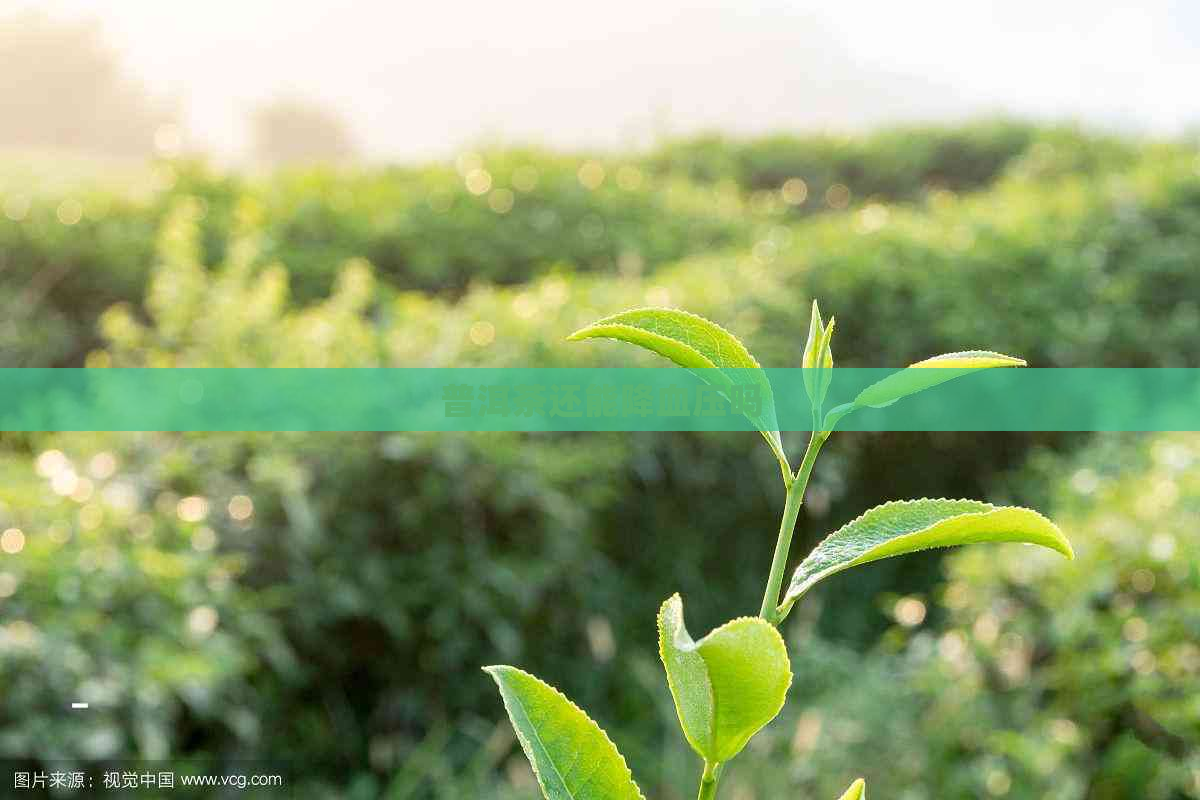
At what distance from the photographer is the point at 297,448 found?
2744 millimetres

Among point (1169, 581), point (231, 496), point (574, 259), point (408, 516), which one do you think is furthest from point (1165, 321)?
point (231, 496)

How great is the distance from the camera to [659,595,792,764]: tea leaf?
13.0 inches

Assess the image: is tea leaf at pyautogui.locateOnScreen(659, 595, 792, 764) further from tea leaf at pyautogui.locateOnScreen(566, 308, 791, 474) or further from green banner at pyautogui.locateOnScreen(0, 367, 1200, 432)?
green banner at pyautogui.locateOnScreen(0, 367, 1200, 432)

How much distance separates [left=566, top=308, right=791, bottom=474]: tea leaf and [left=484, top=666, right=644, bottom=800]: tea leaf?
4.4 inches

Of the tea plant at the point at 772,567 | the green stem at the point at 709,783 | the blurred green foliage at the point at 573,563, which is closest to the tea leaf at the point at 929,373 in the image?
the tea plant at the point at 772,567

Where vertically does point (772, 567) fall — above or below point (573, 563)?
above

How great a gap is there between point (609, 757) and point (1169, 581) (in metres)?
2.27

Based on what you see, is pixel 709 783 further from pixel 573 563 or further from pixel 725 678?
pixel 573 563

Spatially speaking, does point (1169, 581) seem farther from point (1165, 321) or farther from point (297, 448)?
point (1165, 321)

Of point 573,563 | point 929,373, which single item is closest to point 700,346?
point 929,373

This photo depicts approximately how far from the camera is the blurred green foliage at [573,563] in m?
2.23

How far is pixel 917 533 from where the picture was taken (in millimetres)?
368

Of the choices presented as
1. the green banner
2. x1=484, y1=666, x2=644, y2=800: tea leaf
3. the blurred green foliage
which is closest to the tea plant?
x1=484, y1=666, x2=644, y2=800: tea leaf

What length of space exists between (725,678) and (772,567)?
0.05 metres
